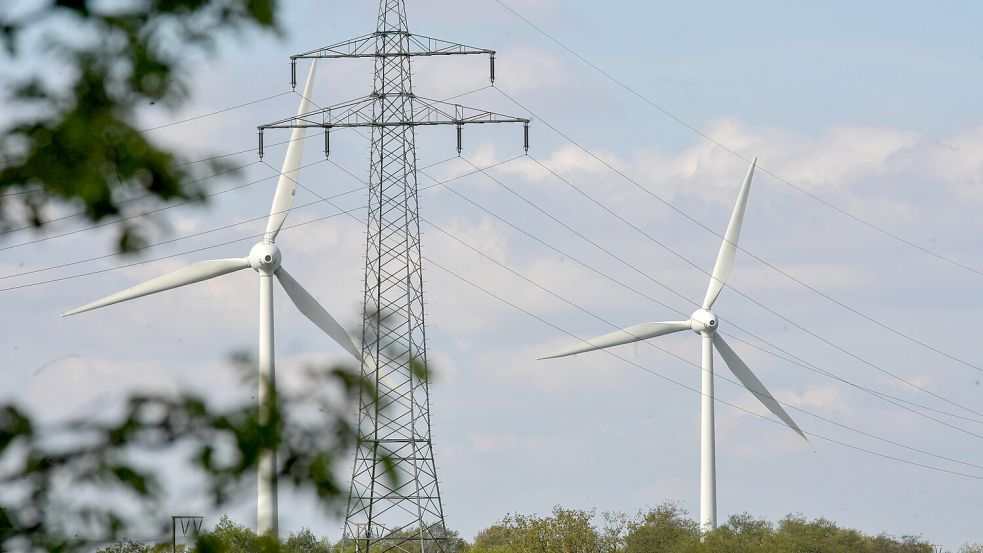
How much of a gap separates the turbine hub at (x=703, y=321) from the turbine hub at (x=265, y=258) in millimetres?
29538

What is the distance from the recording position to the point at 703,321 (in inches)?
4107

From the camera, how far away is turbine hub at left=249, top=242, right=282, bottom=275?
273 ft

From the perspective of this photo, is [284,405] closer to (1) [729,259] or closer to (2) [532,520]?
(1) [729,259]

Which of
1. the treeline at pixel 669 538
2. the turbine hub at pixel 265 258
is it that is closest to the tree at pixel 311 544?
the treeline at pixel 669 538

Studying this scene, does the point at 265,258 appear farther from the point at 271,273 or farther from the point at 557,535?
the point at 557,535

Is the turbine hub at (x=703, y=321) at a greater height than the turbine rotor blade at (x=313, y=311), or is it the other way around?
the turbine hub at (x=703, y=321)

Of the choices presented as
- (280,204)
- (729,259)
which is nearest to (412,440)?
(280,204)

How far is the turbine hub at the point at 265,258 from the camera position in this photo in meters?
83.2

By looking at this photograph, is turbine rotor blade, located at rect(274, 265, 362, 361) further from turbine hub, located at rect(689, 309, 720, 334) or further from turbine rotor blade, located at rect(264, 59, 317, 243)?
turbine hub, located at rect(689, 309, 720, 334)

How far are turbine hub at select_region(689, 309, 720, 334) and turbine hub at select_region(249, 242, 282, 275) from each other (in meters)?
29.5

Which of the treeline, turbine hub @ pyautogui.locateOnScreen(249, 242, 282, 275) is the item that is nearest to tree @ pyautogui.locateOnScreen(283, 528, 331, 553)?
the treeline

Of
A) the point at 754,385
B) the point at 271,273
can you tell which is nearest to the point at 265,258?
the point at 271,273

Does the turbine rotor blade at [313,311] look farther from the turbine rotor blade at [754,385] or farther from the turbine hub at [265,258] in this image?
the turbine rotor blade at [754,385]

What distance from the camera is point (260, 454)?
A: 38.2 feet
